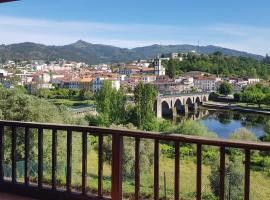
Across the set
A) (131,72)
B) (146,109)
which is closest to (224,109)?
(146,109)

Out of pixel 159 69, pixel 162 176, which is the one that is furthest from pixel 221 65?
pixel 162 176

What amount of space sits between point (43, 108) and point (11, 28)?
3030 cm

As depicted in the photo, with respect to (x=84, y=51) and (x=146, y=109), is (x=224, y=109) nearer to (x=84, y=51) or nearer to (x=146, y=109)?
(x=146, y=109)

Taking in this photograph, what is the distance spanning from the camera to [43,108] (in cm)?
1119

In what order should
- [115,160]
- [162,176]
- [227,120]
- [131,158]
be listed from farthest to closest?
[227,120]
[162,176]
[131,158]
[115,160]

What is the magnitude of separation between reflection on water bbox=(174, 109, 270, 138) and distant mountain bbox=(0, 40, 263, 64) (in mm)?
14896

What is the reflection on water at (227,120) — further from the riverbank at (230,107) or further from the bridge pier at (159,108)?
the bridge pier at (159,108)

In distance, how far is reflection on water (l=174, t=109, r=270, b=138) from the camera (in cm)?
3598

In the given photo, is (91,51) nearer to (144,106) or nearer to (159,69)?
(159,69)

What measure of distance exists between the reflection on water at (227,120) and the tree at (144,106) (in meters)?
4.50

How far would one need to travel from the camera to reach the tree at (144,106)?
31.9m

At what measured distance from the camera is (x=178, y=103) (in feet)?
156

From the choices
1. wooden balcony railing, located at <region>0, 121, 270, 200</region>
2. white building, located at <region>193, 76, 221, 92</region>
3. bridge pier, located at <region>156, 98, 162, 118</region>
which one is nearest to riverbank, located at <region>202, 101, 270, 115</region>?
white building, located at <region>193, 76, 221, 92</region>

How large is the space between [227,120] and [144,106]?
1081cm
